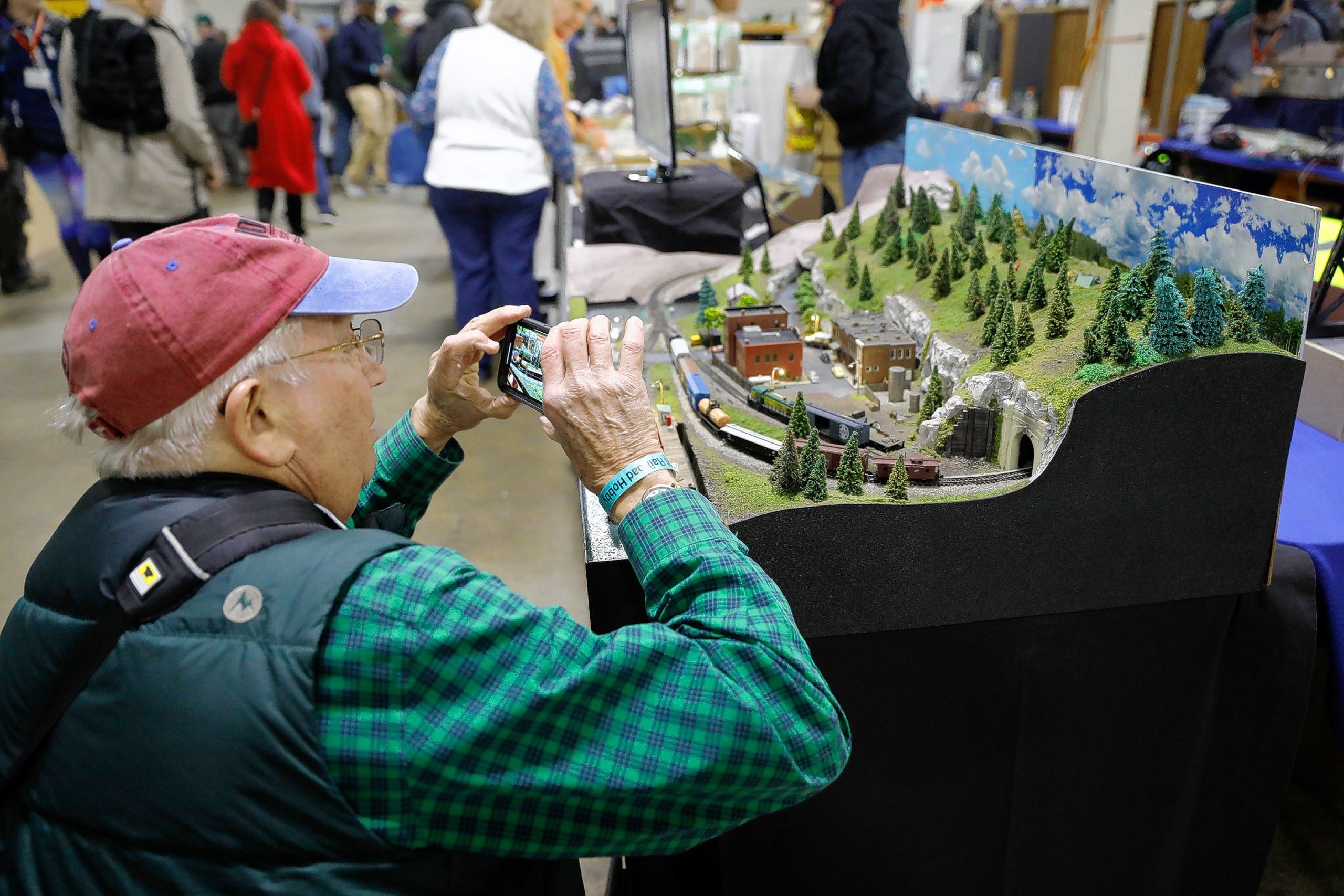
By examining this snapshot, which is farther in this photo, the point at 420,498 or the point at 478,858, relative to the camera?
the point at 420,498

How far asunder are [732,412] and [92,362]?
1.39 metres

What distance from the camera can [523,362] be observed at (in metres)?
1.64

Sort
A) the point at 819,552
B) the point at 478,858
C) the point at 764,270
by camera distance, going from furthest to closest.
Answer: the point at 764,270, the point at 819,552, the point at 478,858

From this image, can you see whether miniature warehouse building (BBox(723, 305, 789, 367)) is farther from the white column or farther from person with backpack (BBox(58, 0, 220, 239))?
the white column

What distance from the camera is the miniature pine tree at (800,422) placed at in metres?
1.89

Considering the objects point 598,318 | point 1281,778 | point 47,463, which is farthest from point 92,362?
point 47,463

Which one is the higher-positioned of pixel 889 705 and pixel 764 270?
pixel 764 270

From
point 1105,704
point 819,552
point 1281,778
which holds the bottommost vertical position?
point 1281,778

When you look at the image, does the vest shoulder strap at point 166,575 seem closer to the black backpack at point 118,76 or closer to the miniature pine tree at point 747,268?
the miniature pine tree at point 747,268

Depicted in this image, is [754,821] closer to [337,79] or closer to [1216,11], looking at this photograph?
[1216,11]

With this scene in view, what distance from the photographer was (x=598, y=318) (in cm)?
139

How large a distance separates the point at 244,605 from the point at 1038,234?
201 cm

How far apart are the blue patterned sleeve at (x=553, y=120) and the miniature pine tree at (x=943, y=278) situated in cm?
278

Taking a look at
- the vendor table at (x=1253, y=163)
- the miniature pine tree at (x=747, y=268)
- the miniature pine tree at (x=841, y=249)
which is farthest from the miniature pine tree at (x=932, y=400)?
the vendor table at (x=1253, y=163)
